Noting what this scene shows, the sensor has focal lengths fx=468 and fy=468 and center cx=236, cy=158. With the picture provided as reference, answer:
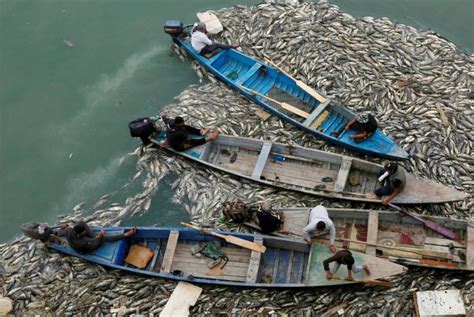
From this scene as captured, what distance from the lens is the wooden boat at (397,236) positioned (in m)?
9.59

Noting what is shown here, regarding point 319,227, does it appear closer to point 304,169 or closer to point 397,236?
point 397,236

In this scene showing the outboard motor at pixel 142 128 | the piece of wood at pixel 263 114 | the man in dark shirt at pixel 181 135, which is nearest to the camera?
the man in dark shirt at pixel 181 135

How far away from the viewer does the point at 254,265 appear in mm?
9852

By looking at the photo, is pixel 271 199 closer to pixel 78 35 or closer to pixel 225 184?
pixel 225 184

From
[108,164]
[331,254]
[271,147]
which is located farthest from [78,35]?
[331,254]

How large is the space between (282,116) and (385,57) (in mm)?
3992

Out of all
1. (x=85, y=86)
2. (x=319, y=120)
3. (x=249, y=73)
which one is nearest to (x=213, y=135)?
(x=249, y=73)

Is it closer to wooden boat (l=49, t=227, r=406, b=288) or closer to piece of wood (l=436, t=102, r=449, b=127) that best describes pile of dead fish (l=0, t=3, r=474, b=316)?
piece of wood (l=436, t=102, r=449, b=127)

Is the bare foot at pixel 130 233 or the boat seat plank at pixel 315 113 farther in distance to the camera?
the boat seat plank at pixel 315 113

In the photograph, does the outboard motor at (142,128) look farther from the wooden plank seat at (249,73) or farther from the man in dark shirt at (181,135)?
the wooden plank seat at (249,73)

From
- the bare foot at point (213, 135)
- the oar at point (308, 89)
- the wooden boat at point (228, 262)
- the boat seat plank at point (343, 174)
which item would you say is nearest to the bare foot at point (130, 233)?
the wooden boat at point (228, 262)

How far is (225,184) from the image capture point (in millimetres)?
11820

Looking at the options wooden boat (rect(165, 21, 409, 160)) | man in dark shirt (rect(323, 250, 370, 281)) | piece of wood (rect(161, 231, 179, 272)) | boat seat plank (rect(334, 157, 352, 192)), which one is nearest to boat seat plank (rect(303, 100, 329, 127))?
wooden boat (rect(165, 21, 409, 160))

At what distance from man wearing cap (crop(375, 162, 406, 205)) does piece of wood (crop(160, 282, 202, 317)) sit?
14.8 ft
